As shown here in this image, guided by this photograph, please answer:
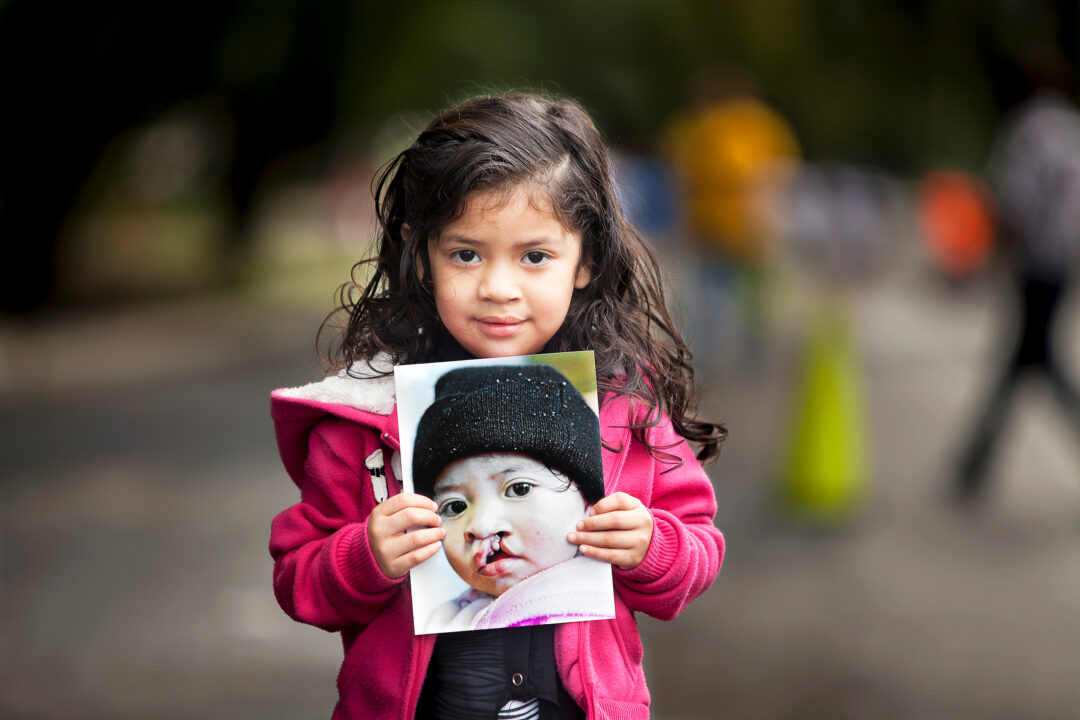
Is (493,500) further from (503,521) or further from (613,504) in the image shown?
(613,504)

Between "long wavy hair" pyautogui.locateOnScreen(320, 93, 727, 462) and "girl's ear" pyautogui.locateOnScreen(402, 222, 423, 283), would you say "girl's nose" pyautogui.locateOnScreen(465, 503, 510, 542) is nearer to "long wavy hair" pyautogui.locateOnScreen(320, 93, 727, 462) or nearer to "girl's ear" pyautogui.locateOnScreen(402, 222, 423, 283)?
"long wavy hair" pyautogui.locateOnScreen(320, 93, 727, 462)

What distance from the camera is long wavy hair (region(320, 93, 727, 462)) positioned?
1492 mm

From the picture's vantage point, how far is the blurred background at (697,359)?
14.3 feet

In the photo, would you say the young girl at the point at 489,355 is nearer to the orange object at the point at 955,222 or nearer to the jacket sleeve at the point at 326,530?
the jacket sleeve at the point at 326,530

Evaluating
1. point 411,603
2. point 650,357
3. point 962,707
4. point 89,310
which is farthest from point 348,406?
point 89,310

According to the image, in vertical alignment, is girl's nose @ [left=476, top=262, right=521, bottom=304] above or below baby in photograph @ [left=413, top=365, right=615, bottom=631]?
above

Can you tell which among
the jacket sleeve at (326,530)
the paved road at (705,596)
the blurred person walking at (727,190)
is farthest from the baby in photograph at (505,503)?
the blurred person walking at (727,190)

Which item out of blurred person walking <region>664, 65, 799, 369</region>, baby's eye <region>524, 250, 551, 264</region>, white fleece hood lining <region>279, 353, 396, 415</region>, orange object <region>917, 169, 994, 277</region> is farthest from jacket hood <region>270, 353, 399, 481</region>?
orange object <region>917, 169, 994, 277</region>

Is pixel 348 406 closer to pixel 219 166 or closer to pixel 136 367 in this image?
pixel 136 367

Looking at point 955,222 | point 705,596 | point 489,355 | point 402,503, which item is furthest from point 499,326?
point 955,222

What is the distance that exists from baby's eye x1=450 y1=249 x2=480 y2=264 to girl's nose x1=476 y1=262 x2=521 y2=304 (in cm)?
3

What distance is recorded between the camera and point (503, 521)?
1.44 meters

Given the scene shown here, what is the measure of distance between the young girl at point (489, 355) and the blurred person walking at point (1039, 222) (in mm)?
4202

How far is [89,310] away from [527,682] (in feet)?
39.5
